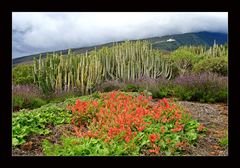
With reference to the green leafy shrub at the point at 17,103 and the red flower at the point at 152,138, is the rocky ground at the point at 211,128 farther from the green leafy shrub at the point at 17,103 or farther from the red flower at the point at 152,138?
the green leafy shrub at the point at 17,103

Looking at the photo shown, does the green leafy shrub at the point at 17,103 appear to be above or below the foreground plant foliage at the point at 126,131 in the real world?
above

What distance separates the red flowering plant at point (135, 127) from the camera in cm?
652

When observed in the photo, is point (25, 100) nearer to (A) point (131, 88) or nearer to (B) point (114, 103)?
(B) point (114, 103)

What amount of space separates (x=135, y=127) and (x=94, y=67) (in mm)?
7272

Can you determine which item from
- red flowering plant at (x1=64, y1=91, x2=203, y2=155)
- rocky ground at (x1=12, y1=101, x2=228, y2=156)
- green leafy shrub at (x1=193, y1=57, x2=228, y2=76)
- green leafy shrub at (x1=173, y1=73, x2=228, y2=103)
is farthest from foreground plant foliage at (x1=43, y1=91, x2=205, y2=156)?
green leafy shrub at (x1=193, y1=57, x2=228, y2=76)

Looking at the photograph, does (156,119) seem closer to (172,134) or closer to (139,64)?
(172,134)

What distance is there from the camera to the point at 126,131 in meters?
6.85

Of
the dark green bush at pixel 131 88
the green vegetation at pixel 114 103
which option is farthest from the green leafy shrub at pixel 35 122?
the dark green bush at pixel 131 88

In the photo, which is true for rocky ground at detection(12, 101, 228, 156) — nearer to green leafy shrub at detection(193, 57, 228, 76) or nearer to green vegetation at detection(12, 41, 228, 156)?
green vegetation at detection(12, 41, 228, 156)

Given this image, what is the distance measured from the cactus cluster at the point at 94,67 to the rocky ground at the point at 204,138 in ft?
16.8

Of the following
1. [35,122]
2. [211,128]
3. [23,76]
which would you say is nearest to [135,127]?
[211,128]

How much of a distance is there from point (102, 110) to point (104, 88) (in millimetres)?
5401
